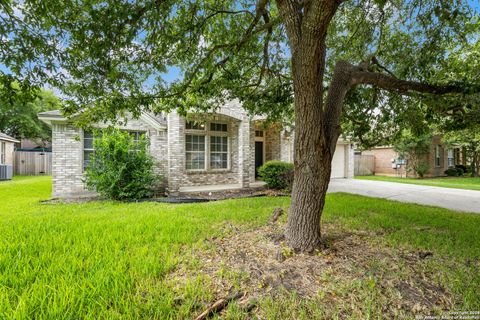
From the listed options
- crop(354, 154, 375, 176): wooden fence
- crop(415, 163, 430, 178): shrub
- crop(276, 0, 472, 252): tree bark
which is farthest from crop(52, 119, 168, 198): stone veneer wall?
crop(415, 163, 430, 178): shrub

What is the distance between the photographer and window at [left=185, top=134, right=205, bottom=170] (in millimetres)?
9852

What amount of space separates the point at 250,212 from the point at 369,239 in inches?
98.3

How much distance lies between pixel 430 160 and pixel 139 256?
2133 cm

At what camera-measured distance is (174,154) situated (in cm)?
864

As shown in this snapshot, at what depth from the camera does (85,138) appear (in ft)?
26.9

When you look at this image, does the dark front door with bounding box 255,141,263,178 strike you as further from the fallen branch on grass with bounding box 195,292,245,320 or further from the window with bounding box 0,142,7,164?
the window with bounding box 0,142,7,164

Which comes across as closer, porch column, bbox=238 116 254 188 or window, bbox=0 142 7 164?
porch column, bbox=238 116 254 188

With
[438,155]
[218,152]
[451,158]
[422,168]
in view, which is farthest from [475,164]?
[218,152]

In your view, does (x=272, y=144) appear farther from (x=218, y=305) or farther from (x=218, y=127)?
(x=218, y=305)

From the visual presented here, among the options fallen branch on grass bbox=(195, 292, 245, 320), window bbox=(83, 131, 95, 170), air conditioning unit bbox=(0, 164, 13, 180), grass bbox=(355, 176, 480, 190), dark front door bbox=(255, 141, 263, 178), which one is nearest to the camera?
fallen branch on grass bbox=(195, 292, 245, 320)

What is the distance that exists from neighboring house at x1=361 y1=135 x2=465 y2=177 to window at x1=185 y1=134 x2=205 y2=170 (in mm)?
15294

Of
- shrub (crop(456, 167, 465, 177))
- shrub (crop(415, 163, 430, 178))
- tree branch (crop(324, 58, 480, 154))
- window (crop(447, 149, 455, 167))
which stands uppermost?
tree branch (crop(324, 58, 480, 154))

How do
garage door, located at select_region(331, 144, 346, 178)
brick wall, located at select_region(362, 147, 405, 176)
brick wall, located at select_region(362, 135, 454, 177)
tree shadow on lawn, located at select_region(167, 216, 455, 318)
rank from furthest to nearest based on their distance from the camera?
brick wall, located at select_region(362, 147, 405, 176) < brick wall, located at select_region(362, 135, 454, 177) < garage door, located at select_region(331, 144, 346, 178) < tree shadow on lawn, located at select_region(167, 216, 455, 318)

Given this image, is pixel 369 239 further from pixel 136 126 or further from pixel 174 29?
pixel 136 126
